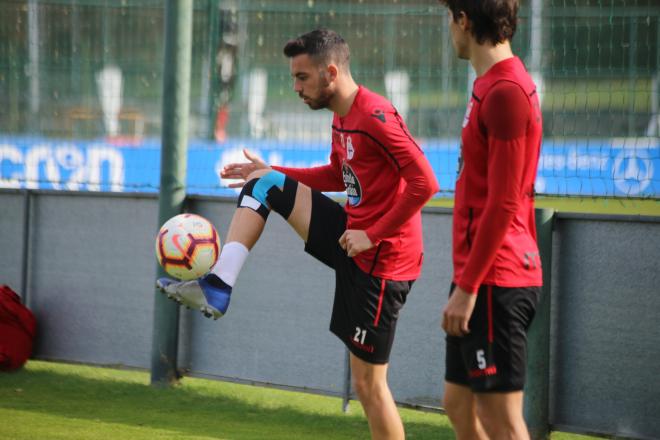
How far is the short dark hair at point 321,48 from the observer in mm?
4223

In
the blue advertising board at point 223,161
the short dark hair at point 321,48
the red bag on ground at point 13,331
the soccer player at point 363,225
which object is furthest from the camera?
the red bag on ground at point 13,331

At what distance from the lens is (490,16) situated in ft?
9.84

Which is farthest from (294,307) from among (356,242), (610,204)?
(356,242)

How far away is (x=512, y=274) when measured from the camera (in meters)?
3.05

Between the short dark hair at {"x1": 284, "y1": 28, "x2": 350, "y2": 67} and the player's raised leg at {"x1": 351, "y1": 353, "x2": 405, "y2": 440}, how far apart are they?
132 cm

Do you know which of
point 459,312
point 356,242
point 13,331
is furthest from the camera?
point 13,331

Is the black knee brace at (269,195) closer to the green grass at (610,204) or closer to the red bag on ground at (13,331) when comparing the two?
the green grass at (610,204)

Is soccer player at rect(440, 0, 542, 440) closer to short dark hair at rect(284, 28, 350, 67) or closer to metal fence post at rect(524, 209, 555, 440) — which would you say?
short dark hair at rect(284, 28, 350, 67)

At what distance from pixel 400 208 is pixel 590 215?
1672 mm

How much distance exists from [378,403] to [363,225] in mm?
765

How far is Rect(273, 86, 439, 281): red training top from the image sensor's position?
3961 mm

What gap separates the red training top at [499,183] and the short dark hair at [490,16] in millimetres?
94

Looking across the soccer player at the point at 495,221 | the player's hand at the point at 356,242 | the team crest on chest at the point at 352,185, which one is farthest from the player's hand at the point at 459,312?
the team crest on chest at the point at 352,185

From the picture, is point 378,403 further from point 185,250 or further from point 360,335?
point 185,250
